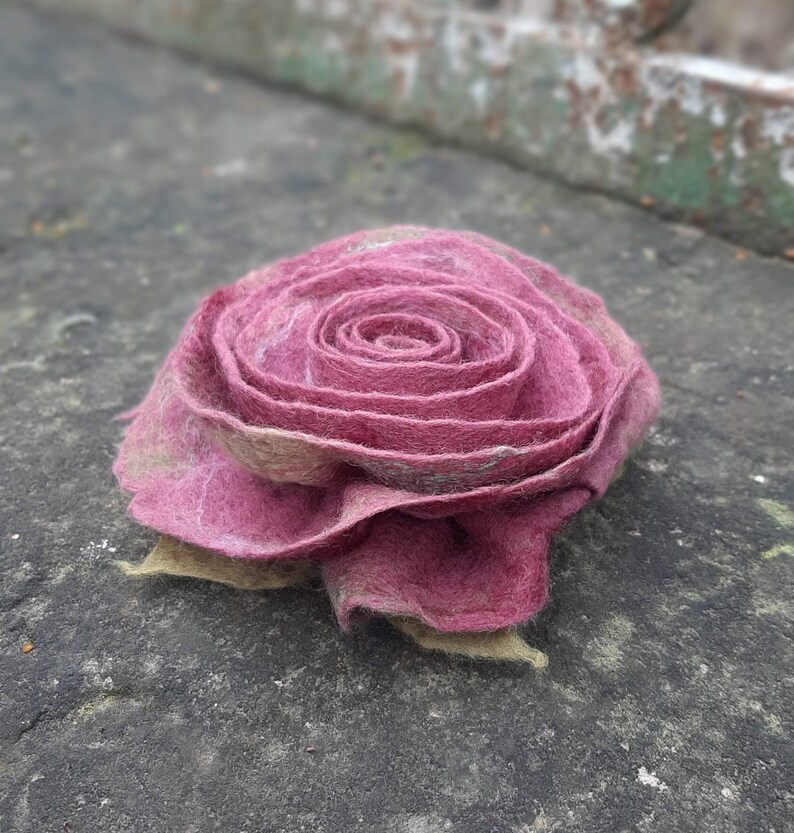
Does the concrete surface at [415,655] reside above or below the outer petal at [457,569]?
below

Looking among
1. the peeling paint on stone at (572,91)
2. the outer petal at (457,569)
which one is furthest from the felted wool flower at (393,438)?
the peeling paint on stone at (572,91)

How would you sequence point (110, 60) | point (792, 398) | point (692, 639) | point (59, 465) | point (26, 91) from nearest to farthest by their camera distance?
1. point (692, 639)
2. point (59, 465)
3. point (792, 398)
4. point (26, 91)
5. point (110, 60)

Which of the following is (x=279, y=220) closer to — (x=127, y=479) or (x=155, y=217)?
(x=155, y=217)

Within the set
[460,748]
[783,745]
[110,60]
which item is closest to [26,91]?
[110,60]

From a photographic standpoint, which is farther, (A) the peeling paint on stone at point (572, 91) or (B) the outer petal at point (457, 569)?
(A) the peeling paint on stone at point (572, 91)

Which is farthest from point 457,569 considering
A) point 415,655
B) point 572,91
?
point 572,91

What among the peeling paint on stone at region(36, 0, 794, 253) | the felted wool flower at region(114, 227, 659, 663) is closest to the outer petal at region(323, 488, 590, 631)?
the felted wool flower at region(114, 227, 659, 663)

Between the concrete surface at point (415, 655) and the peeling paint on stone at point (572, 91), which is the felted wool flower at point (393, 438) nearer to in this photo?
the concrete surface at point (415, 655)

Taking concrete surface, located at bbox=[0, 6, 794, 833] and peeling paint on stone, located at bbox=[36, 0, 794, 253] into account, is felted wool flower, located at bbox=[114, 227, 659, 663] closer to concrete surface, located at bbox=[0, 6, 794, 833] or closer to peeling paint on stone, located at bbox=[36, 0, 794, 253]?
concrete surface, located at bbox=[0, 6, 794, 833]

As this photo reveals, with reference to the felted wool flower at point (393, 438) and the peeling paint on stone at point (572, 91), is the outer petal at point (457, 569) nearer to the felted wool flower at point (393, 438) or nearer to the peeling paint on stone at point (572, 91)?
the felted wool flower at point (393, 438)
